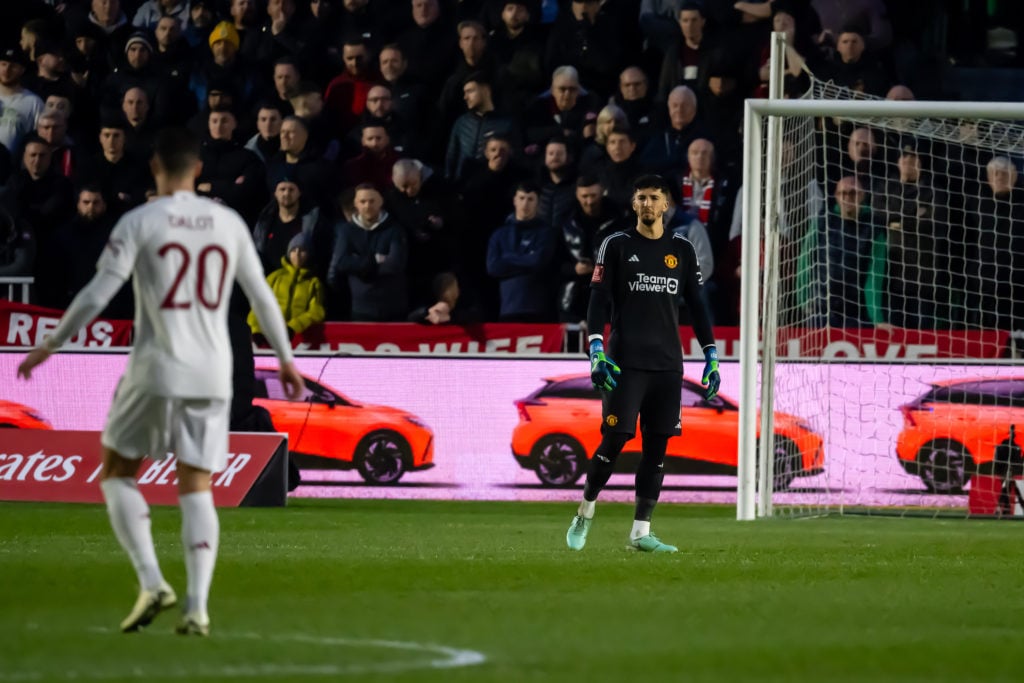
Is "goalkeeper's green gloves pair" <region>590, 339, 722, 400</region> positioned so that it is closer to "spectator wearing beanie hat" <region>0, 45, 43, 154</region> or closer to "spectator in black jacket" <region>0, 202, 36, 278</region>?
"spectator in black jacket" <region>0, 202, 36, 278</region>

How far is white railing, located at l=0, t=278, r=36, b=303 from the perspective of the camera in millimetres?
18234

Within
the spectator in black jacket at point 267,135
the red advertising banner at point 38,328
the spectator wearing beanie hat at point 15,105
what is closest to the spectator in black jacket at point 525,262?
the spectator in black jacket at point 267,135

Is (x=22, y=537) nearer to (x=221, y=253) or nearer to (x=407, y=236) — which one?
(x=221, y=253)

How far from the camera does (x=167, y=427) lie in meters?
6.59

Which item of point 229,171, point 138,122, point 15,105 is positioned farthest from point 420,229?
point 15,105

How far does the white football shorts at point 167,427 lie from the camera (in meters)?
6.57

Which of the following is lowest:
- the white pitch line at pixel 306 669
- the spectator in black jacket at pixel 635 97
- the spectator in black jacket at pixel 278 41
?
the white pitch line at pixel 306 669

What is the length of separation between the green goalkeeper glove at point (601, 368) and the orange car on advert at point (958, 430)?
5910mm

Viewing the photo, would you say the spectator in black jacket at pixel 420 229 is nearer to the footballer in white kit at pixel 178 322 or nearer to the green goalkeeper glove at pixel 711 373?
the green goalkeeper glove at pixel 711 373

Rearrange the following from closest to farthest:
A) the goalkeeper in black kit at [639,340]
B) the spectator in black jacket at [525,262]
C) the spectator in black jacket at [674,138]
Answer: the goalkeeper in black kit at [639,340] < the spectator in black jacket at [525,262] < the spectator in black jacket at [674,138]

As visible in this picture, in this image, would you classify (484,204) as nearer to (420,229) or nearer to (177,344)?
(420,229)

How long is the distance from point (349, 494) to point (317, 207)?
11.4 feet

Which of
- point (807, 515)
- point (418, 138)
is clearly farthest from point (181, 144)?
point (418, 138)

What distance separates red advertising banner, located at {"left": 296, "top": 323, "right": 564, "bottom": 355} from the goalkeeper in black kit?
597 cm
